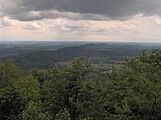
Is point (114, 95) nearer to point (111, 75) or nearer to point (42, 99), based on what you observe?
point (111, 75)

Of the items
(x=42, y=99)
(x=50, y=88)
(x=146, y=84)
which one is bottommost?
(x=42, y=99)

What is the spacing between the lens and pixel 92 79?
31719 mm

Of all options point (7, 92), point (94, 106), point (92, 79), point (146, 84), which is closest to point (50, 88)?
point (92, 79)

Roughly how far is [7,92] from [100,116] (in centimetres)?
1812

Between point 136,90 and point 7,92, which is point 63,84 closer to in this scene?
point 136,90

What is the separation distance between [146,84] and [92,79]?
26.7 feet

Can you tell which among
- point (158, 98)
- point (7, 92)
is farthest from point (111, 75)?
point (7, 92)

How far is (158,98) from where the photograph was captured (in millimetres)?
23703

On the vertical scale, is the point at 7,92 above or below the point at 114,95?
below

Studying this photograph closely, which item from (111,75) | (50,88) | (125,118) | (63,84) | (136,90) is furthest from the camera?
(111,75)

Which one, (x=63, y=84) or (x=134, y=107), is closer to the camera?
(x=134, y=107)

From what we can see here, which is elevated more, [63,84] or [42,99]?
[63,84]

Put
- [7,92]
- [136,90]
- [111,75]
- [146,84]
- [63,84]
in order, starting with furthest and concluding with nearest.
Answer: [7,92]
[111,75]
[63,84]
[136,90]
[146,84]

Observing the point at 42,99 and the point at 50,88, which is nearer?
the point at 50,88
